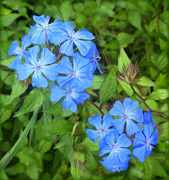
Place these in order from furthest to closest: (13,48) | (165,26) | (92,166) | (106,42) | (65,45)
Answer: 1. (106,42)
2. (165,26)
3. (92,166)
4. (13,48)
5. (65,45)

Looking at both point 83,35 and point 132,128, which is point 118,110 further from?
point 83,35

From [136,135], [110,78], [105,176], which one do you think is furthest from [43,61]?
[105,176]

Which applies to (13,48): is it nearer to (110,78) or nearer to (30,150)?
(110,78)

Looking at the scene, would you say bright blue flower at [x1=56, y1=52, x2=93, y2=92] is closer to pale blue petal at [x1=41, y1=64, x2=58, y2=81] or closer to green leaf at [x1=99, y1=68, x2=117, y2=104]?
pale blue petal at [x1=41, y1=64, x2=58, y2=81]

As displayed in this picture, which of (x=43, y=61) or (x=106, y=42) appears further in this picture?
(x=106, y=42)

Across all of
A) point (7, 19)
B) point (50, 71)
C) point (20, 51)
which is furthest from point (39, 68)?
point (7, 19)

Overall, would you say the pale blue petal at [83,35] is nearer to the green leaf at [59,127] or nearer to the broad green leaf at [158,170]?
the green leaf at [59,127]

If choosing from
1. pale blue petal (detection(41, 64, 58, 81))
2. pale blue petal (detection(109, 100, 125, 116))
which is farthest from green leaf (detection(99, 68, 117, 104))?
pale blue petal (detection(41, 64, 58, 81))
